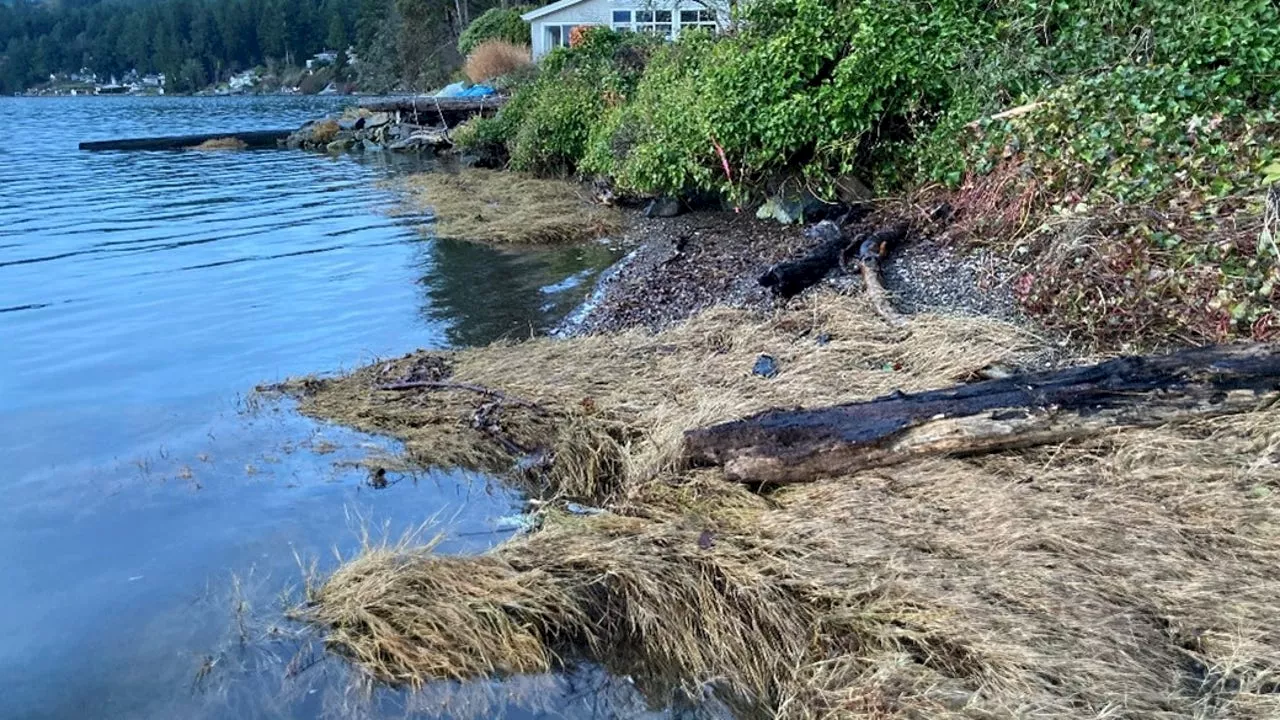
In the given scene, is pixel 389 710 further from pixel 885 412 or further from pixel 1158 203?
pixel 1158 203

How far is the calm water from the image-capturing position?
386 cm

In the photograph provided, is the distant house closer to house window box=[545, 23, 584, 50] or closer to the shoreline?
house window box=[545, 23, 584, 50]

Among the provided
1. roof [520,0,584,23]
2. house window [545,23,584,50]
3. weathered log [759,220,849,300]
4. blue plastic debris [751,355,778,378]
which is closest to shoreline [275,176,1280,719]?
blue plastic debris [751,355,778,378]

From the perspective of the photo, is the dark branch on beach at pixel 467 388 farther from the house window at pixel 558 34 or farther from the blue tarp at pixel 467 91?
the house window at pixel 558 34

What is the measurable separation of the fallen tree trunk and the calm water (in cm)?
153

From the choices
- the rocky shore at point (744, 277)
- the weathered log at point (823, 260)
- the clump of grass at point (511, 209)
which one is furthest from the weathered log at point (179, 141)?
the weathered log at point (823, 260)

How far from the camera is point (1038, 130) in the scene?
7.62 metres

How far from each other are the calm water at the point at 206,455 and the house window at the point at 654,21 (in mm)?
15632

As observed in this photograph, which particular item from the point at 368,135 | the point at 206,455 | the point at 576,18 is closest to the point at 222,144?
the point at 368,135

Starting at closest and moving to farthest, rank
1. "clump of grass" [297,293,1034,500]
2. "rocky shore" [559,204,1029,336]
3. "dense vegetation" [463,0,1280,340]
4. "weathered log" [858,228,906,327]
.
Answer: "clump of grass" [297,293,1034,500] < "dense vegetation" [463,0,1280,340] < "weathered log" [858,228,906,327] < "rocky shore" [559,204,1029,336]

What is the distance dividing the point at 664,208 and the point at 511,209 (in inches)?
119

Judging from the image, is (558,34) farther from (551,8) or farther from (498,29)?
(498,29)

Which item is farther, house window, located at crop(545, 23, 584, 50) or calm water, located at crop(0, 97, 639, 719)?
house window, located at crop(545, 23, 584, 50)

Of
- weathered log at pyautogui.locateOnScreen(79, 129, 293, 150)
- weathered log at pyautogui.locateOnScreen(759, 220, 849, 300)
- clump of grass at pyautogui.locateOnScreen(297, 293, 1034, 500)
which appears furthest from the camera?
weathered log at pyautogui.locateOnScreen(79, 129, 293, 150)
